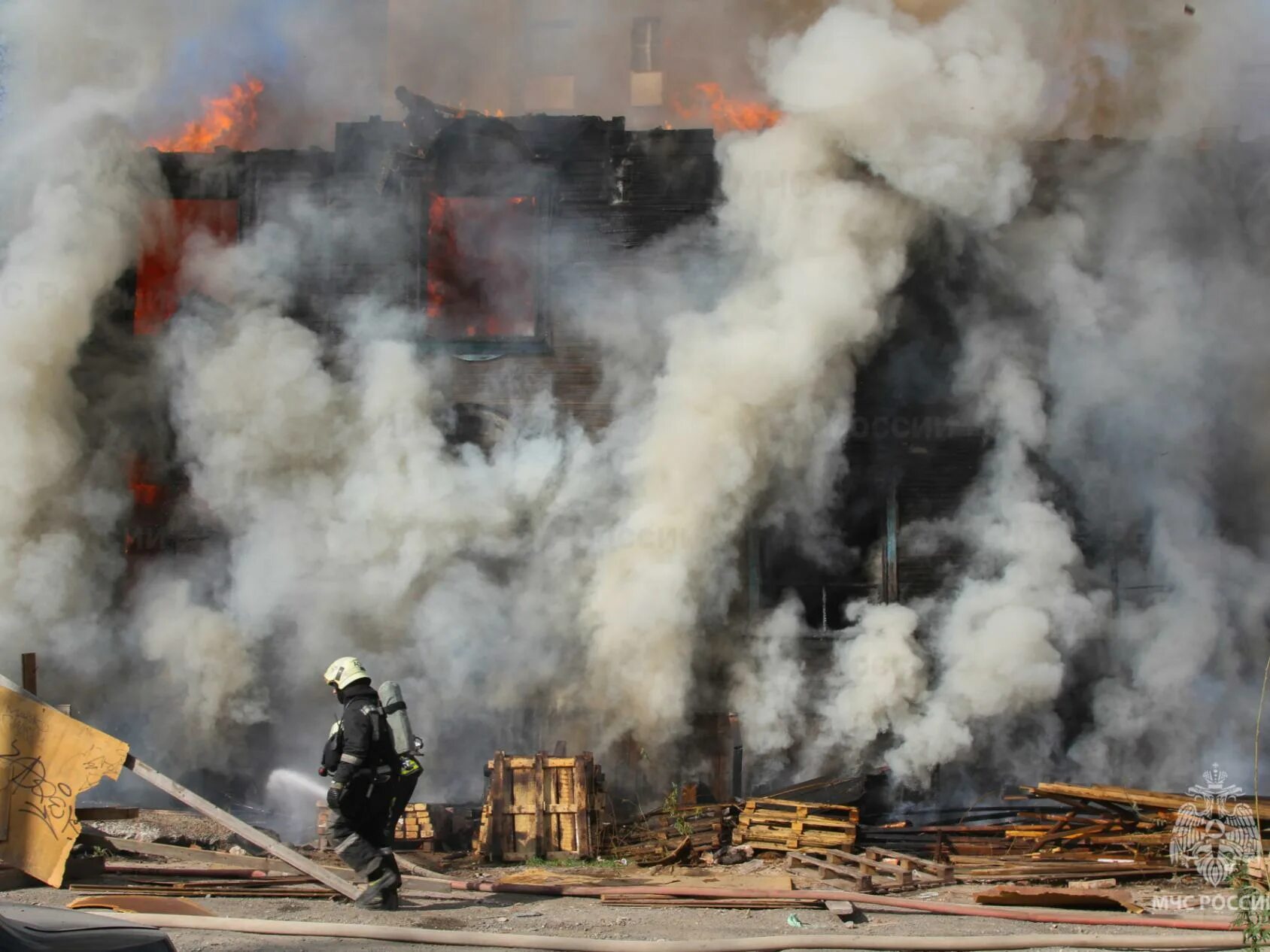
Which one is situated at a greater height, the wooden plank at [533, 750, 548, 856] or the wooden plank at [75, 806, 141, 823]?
the wooden plank at [75, 806, 141, 823]

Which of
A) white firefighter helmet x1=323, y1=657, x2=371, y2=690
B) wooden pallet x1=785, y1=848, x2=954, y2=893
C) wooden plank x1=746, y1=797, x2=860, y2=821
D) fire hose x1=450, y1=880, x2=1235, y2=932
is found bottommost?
wooden pallet x1=785, y1=848, x2=954, y2=893

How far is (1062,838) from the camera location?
30.1ft

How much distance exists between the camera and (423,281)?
1302 centimetres

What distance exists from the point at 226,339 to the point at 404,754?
6937mm

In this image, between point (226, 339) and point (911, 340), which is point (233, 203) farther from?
point (911, 340)

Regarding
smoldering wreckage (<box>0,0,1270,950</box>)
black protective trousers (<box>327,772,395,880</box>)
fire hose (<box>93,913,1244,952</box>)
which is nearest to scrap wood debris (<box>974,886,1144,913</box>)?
fire hose (<box>93,913,1244,952</box>)

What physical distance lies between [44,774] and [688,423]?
7009mm

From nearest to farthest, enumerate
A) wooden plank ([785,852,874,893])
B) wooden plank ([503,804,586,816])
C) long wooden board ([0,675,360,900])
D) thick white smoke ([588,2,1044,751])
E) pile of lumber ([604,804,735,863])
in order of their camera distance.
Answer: long wooden board ([0,675,360,900]) < wooden plank ([785,852,874,893]) < pile of lumber ([604,804,735,863]) < wooden plank ([503,804,586,816]) < thick white smoke ([588,2,1044,751])

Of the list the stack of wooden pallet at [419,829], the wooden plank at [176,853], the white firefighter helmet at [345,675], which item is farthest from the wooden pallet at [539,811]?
the white firefighter helmet at [345,675]

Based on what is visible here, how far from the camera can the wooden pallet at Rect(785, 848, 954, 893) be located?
8086mm

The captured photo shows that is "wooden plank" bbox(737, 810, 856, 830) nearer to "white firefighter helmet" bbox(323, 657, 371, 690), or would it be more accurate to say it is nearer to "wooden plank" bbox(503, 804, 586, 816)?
"wooden plank" bbox(503, 804, 586, 816)

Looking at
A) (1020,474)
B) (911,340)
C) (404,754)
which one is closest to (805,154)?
(911,340)

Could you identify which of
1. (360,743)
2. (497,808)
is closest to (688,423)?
(497,808)

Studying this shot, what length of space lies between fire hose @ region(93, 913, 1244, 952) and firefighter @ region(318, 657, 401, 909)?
79cm
